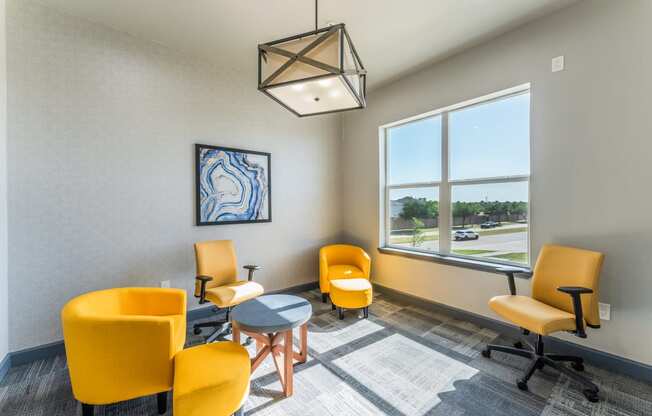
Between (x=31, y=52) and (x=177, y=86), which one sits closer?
(x=31, y=52)

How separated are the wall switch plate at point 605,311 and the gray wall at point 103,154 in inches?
139

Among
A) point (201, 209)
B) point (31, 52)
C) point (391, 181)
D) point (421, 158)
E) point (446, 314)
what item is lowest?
point (446, 314)

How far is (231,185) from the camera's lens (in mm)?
3318

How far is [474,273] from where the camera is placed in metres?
2.94

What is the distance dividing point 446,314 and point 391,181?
6.52 feet

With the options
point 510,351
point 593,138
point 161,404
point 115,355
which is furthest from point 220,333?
point 593,138

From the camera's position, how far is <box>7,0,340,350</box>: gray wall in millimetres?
2225

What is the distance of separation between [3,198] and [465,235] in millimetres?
4491

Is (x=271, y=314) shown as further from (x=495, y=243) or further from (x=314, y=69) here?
(x=495, y=243)

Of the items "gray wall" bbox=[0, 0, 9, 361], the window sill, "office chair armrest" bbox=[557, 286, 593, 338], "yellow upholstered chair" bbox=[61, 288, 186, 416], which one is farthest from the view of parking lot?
"gray wall" bbox=[0, 0, 9, 361]

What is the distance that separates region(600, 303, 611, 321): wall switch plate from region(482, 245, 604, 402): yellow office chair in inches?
13.8

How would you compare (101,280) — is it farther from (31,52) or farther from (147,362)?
(31,52)

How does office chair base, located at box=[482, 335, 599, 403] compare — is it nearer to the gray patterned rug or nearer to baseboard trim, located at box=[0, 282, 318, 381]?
the gray patterned rug

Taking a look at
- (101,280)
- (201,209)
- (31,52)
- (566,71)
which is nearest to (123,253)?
(101,280)
